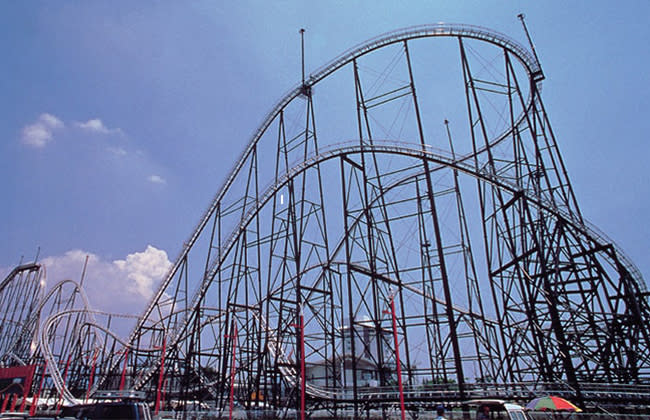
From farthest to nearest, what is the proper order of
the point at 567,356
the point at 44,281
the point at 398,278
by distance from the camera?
1. the point at 44,281
2. the point at 398,278
3. the point at 567,356

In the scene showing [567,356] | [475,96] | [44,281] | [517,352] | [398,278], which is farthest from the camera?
[44,281]

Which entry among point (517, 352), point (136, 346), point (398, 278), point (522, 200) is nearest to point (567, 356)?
point (517, 352)

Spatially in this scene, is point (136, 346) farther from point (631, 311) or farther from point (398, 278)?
point (631, 311)

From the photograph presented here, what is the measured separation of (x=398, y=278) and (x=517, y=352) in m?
5.94

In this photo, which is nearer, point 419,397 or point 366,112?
point 419,397

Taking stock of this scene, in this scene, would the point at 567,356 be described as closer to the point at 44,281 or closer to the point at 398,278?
the point at 398,278

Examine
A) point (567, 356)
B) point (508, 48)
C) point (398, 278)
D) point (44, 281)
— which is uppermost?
point (508, 48)

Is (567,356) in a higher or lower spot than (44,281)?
lower

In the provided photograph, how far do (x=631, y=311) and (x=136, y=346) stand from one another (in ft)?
95.7

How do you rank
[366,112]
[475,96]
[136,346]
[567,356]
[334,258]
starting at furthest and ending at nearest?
[136,346] < [334,258] < [366,112] < [475,96] < [567,356]

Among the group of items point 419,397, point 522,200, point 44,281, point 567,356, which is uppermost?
point 44,281

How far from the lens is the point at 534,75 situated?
18734mm

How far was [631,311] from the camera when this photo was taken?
16.2 meters

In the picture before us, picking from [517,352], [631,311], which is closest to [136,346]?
[517,352]
